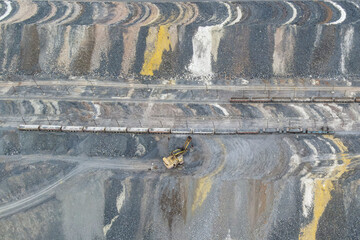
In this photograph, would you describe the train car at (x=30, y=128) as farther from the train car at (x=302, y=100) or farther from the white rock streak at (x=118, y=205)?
the train car at (x=302, y=100)

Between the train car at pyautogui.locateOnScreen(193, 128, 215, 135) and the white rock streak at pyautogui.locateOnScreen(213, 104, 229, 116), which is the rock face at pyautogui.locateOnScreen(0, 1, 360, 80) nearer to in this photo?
the white rock streak at pyautogui.locateOnScreen(213, 104, 229, 116)

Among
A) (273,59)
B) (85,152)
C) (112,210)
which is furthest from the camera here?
(273,59)

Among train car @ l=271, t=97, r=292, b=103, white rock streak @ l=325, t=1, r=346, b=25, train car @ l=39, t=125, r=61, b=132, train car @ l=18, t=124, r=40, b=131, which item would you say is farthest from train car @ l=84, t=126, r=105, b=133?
white rock streak @ l=325, t=1, r=346, b=25

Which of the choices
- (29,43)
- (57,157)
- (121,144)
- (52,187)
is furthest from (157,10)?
(52,187)

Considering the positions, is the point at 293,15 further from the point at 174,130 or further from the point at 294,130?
the point at 174,130

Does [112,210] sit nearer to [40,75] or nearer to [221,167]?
[221,167]

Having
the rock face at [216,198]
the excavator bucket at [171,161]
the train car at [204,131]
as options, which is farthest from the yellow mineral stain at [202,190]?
the train car at [204,131]
